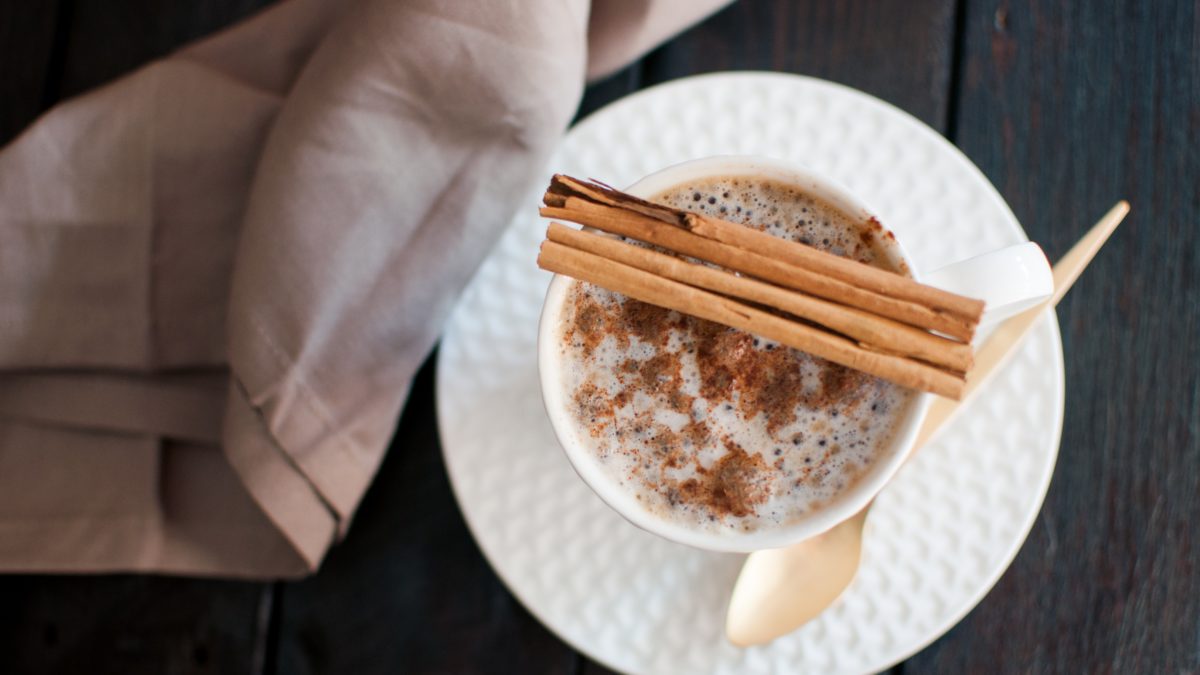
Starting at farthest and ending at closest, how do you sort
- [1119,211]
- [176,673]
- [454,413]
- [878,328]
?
[176,673] < [454,413] < [1119,211] < [878,328]

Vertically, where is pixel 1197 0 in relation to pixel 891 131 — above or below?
above

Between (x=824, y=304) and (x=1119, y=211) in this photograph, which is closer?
(x=824, y=304)

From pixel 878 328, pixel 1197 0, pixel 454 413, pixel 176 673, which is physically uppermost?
pixel 1197 0

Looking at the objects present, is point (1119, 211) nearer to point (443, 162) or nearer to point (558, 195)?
point (558, 195)

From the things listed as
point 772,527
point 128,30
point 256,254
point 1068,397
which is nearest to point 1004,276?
point 772,527

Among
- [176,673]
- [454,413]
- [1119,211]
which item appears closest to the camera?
[1119,211]

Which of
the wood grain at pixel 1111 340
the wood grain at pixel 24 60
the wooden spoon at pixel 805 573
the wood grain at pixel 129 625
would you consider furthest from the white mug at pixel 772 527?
the wood grain at pixel 24 60

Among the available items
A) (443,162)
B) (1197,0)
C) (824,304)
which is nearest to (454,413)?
(443,162)
